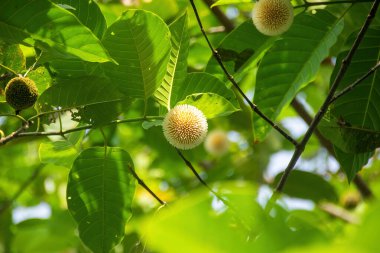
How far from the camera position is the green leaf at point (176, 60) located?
1.94 m

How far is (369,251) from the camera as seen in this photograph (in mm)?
536

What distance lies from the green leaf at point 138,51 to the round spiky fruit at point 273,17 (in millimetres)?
411

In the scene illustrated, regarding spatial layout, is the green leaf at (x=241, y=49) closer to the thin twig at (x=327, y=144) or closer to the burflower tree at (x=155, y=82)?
the burflower tree at (x=155, y=82)

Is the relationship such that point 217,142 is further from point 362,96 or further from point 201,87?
point 201,87

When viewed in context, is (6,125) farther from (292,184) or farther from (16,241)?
(292,184)

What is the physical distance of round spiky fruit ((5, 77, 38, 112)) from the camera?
68.9 inches

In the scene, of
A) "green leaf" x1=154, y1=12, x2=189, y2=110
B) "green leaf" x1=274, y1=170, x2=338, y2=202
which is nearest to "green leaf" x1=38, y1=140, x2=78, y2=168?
"green leaf" x1=154, y1=12, x2=189, y2=110

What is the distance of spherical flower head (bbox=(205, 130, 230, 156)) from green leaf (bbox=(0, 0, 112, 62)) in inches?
89.3

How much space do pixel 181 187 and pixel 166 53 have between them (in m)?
2.37

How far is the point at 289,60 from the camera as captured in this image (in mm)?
2057

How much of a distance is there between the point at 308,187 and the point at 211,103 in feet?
4.48

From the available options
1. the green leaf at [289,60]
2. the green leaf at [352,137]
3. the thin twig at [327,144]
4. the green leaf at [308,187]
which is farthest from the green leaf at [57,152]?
the thin twig at [327,144]

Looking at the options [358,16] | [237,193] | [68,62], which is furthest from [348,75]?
[237,193]

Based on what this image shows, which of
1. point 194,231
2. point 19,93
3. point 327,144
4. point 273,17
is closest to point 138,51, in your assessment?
point 19,93
